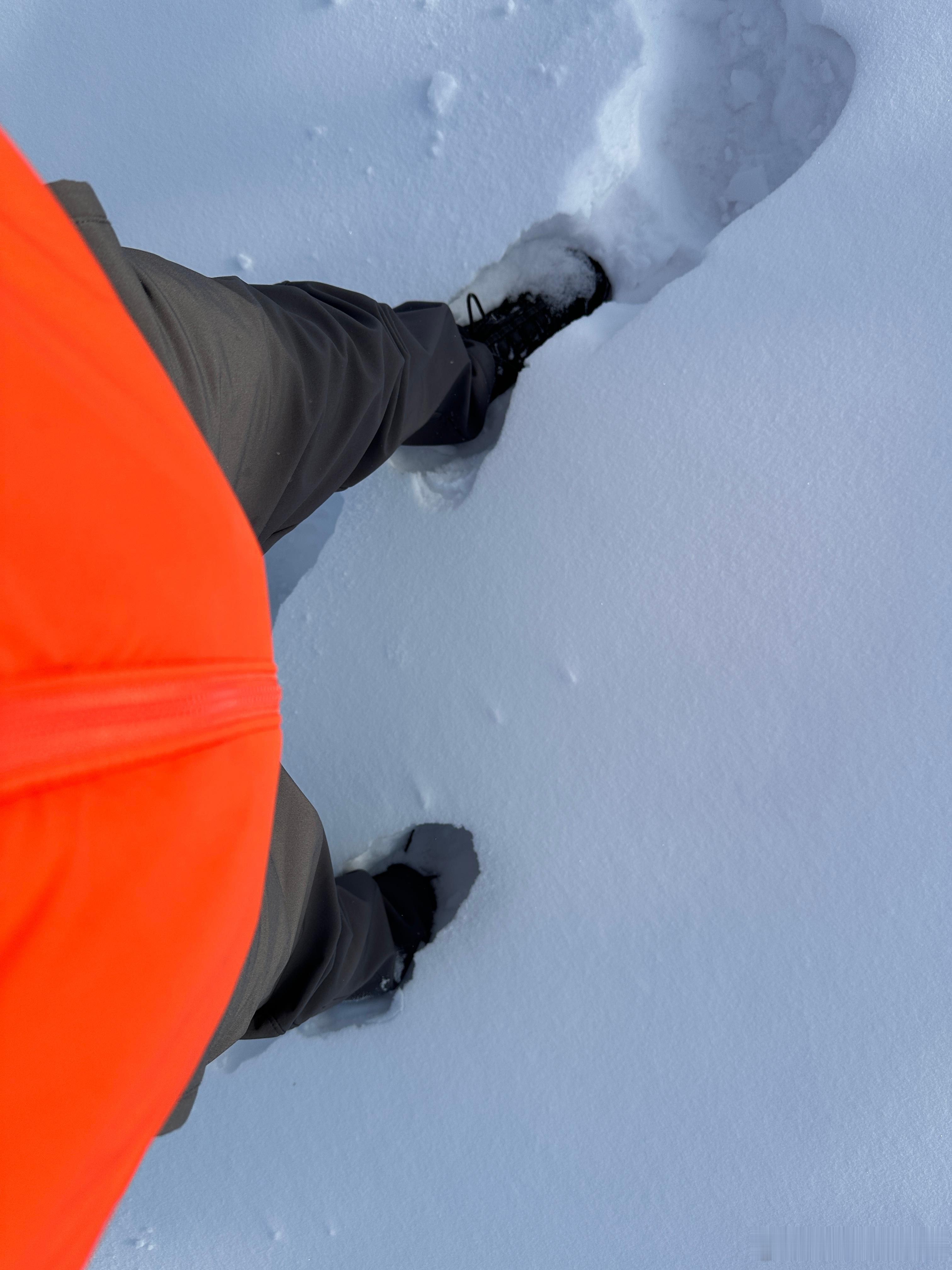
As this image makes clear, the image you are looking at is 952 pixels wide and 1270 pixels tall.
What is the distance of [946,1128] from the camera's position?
860mm

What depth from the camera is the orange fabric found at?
0.33 meters

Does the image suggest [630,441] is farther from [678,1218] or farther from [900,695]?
[678,1218]

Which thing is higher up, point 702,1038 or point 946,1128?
point 702,1038

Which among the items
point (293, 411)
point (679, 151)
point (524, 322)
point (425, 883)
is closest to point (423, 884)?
point (425, 883)

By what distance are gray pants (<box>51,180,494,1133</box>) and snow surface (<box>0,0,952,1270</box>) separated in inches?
5.0

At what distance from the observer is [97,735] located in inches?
13.7

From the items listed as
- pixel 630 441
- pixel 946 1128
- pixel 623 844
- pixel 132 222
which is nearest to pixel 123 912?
pixel 623 844

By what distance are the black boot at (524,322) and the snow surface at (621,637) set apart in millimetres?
40

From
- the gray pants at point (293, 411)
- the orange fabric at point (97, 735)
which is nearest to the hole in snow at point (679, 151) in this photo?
the gray pants at point (293, 411)

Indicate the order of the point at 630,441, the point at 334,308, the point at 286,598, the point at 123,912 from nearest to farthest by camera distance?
the point at 123,912, the point at 334,308, the point at 630,441, the point at 286,598

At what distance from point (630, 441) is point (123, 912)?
0.77m

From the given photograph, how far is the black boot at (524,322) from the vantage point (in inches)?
42.4

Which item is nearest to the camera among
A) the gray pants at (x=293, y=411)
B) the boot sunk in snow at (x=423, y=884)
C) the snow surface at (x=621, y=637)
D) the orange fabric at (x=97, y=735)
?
the orange fabric at (x=97, y=735)

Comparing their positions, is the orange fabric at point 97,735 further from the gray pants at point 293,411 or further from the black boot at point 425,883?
the black boot at point 425,883
